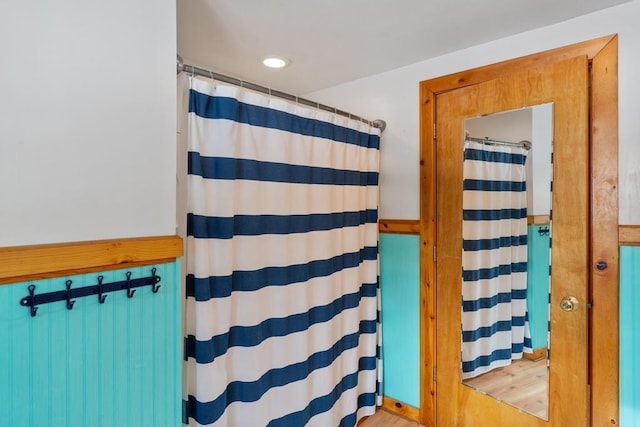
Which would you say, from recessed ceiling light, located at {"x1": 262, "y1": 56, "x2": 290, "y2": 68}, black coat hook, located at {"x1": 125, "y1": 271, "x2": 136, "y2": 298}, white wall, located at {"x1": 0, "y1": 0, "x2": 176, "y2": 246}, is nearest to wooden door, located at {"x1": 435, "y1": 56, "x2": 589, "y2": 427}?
recessed ceiling light, located at {"x1": 262, "y1": 56, "x2": 290, "y2": 68}

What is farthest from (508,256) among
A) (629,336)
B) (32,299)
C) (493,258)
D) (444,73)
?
(32,299)

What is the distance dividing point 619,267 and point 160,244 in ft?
5.92

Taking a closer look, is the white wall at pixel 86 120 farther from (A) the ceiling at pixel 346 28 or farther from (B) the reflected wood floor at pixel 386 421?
(B) the reflected wood floor at pixel 386 421

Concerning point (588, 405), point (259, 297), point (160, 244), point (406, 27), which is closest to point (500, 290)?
point (588, 405)

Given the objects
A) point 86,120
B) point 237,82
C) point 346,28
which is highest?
point 346,28

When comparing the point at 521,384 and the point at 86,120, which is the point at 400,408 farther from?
the point at 86,120

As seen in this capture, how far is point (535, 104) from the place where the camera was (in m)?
1.66

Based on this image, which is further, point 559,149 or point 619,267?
point 559,149

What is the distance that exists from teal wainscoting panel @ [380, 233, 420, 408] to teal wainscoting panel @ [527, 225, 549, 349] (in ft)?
1.90

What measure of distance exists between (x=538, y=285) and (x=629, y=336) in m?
0.37

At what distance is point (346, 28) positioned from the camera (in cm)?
162

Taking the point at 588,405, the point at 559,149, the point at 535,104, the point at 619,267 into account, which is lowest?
the point at 588,405

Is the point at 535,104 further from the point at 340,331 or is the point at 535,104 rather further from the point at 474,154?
the point at 340,331

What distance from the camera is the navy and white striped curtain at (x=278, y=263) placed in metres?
1.31
